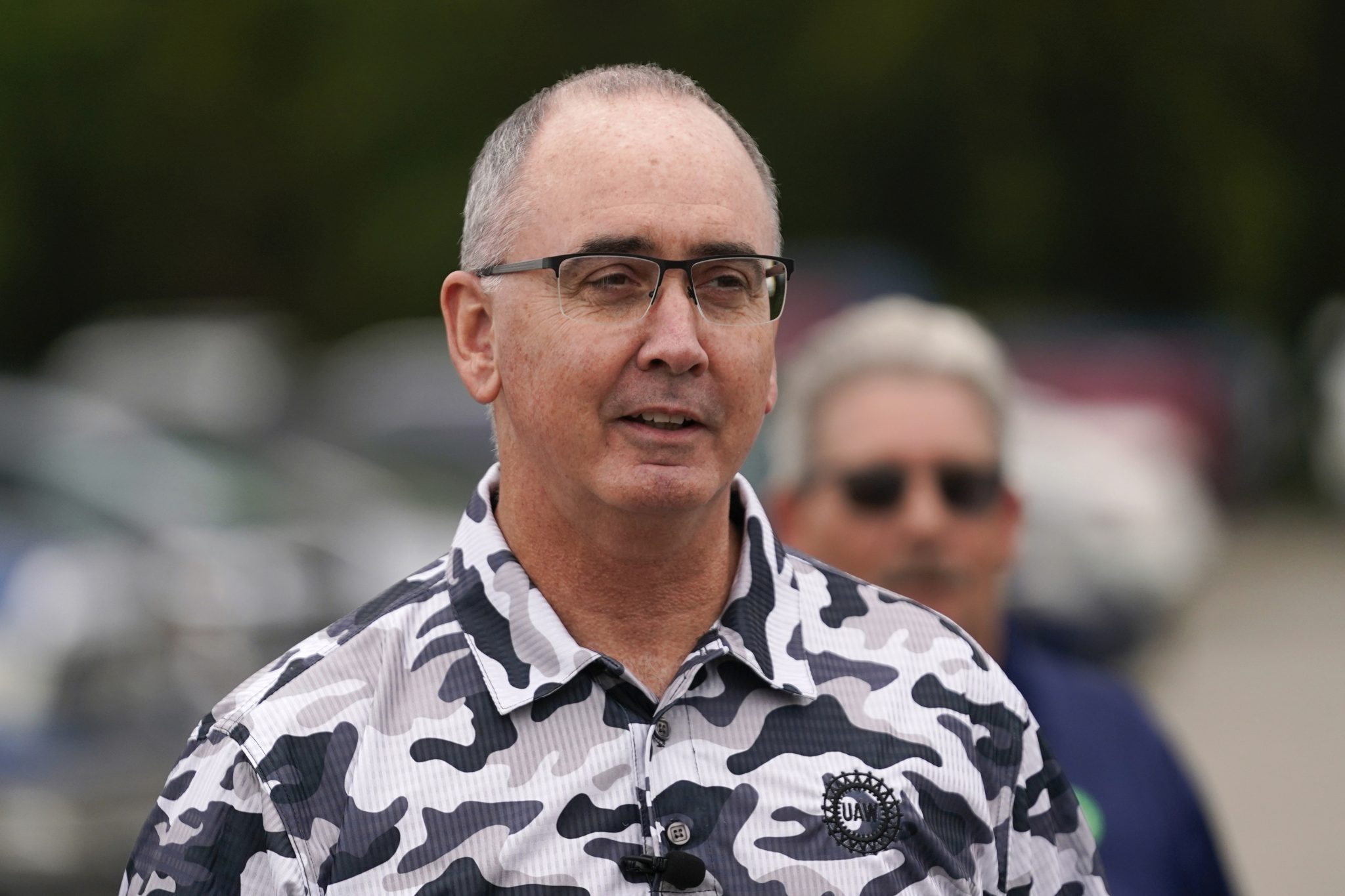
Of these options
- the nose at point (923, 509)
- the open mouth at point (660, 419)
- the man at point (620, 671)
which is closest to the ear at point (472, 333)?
the man at point (620, 671)

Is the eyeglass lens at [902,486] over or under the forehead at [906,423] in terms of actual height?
under

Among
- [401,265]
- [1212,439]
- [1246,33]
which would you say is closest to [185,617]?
[1212,439]

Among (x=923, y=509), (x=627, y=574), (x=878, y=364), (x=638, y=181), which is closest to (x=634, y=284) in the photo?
(x=638, y=181)

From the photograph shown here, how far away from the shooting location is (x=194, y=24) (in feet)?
72.4

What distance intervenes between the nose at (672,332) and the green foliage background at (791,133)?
58.5 feet

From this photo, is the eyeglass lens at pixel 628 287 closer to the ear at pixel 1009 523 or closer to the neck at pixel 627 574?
the neck at pixel 627 574

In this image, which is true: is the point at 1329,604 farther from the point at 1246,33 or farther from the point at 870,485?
the point at 870,485

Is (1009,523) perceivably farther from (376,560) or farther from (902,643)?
(376,560)

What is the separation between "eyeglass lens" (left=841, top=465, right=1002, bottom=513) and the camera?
12.4 feet

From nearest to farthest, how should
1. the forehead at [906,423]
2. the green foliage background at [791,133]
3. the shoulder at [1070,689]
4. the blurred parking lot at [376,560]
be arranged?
1. the shoulder at [1070,689]
2. the forehead at [906,423]
3. the blurred parking lot at [376,560]
4. the green foliage background at [791,133]

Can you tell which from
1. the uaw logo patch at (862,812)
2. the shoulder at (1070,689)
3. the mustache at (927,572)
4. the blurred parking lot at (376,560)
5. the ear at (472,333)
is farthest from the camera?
the blurred parking lot at (376,560)

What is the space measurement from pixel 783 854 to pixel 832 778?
124mm

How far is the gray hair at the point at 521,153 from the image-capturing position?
2379 millimetres

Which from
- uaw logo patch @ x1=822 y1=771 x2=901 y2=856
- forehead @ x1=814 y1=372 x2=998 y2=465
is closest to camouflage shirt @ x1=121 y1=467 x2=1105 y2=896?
uaw logo patch @ x1=822 y1=771 x2=901 y2=856
